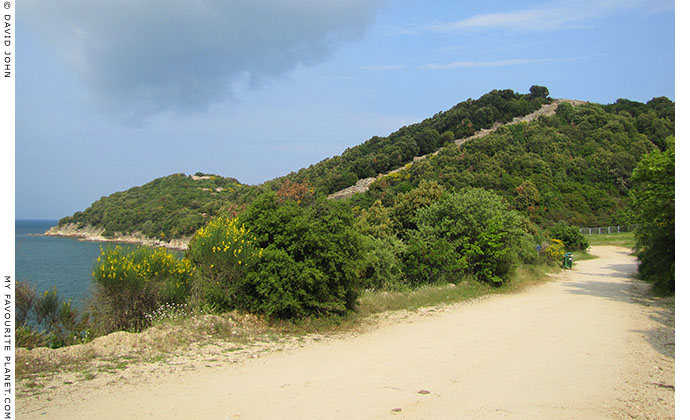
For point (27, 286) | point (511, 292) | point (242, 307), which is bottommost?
point (511, 292)

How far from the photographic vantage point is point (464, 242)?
16844 millimetres

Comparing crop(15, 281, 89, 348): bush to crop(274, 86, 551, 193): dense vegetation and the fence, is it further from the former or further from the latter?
the fence

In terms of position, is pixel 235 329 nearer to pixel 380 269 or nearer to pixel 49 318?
pixel 49 318

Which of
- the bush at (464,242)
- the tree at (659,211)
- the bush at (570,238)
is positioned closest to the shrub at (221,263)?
the bush at (464,242)

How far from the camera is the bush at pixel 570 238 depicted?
3603 cm

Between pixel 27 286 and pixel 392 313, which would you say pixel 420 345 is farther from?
pixel 27 286

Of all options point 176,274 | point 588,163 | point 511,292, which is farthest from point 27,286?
point 588,163

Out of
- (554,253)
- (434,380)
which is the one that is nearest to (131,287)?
(434,380)

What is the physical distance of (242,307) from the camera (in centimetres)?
936

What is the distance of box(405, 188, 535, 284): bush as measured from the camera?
16078mm

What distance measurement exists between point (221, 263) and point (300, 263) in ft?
5.33

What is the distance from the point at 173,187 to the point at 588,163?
65191 millimetres

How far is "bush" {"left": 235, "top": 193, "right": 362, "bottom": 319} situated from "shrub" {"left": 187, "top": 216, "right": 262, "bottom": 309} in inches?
8.9

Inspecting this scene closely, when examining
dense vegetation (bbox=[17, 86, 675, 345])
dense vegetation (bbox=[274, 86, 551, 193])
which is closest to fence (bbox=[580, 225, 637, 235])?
dense vegetation (bbox=[17, 86, 675, 345])
